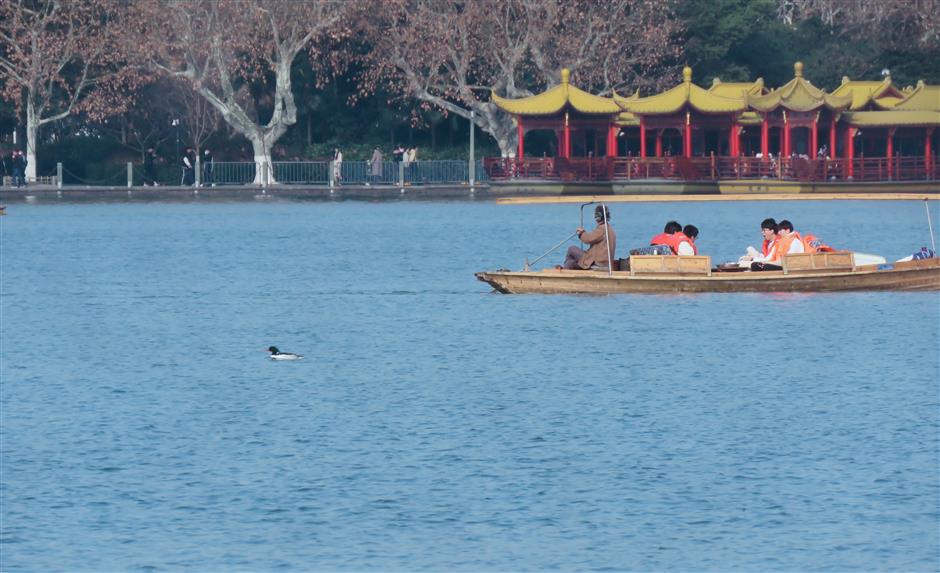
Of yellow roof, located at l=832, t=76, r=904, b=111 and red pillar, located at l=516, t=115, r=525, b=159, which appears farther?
yellow roof, located at l=832, t=76, r=904, b=111

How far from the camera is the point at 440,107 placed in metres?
84.2

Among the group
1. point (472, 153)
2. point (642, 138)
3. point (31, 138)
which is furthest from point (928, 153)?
point (31, 138)

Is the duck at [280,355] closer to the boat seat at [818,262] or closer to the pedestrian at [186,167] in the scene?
the boat seat at [818,262]

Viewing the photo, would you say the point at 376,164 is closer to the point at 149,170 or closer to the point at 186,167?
the point at 186,167

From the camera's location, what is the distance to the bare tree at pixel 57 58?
77.6 meters

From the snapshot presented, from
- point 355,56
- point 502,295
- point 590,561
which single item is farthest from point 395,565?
point 355,56

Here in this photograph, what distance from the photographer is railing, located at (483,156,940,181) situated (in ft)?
251

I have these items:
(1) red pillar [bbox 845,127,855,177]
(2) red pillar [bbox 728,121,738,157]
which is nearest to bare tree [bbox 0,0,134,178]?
(2) red pillar [bbox 728,121,738,157]

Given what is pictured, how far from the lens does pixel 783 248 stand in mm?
34000

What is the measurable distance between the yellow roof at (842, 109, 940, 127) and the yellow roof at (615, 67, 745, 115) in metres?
4.64

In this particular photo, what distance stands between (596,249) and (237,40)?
46202 millimetres

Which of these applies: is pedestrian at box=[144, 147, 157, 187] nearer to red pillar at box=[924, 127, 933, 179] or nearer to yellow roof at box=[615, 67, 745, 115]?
yellow roof at box=[615, 67, 745, 115]

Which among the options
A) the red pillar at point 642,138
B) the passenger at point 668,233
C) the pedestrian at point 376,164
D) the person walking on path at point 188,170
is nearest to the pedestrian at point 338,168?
the pedestrian at point 376,164

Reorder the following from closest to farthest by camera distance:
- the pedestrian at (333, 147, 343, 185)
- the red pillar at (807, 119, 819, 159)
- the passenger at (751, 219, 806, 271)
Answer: the passenger at (751, 219, 806, 271) < the red pillar at (807, 119, 819, 159) < the pedestrian at (333, 147, 343, 185)
